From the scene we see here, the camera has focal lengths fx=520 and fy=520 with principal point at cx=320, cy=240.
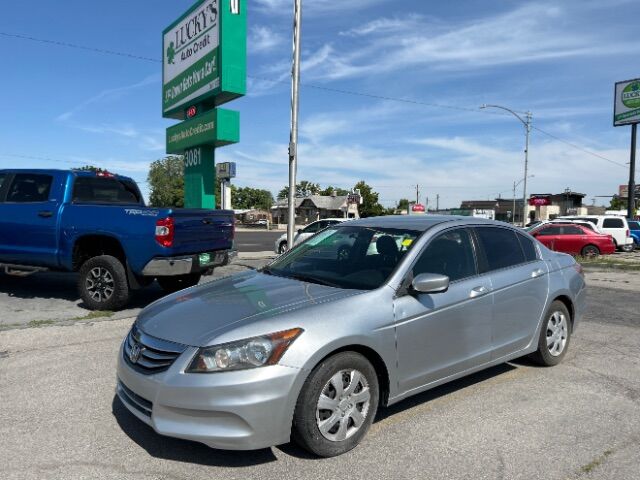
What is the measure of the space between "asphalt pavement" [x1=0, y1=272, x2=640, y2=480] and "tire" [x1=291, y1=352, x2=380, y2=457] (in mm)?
124

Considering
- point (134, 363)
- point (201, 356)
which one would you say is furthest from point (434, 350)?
point (134, 363)

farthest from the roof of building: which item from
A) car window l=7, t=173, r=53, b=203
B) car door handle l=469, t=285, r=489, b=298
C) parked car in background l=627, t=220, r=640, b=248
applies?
car door handle l=469, t=285, r=489, b=298

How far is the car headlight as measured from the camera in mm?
2998

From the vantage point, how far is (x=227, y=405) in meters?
2.92

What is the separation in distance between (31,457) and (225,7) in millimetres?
11981

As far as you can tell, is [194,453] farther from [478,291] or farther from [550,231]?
[550,231]

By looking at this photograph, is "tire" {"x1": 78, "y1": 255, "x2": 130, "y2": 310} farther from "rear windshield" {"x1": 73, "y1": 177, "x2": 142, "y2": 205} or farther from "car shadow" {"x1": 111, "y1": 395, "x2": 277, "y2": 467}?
"car shadow" {"x1": 111, "y1": 395, "x2": 277, "y2": 467}

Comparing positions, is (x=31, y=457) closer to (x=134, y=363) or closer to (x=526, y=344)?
(x=134, y=363)

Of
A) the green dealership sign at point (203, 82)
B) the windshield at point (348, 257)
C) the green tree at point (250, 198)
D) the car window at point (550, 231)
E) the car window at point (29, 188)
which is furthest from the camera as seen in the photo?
the green tree at point (250, 198)

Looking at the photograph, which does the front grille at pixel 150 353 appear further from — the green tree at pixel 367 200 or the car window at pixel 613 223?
the green tree at pixel 367 200

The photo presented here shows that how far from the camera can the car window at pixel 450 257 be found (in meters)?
4.05

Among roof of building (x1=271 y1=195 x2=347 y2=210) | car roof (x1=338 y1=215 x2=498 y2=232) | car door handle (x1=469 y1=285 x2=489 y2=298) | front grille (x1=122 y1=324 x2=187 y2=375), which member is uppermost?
A: roof of building (x1=271 y1=195 x2=347 y2=210)

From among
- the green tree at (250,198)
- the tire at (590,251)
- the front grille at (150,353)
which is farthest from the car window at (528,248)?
the green tree at (250,198)

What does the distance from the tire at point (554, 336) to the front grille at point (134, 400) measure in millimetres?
3612
